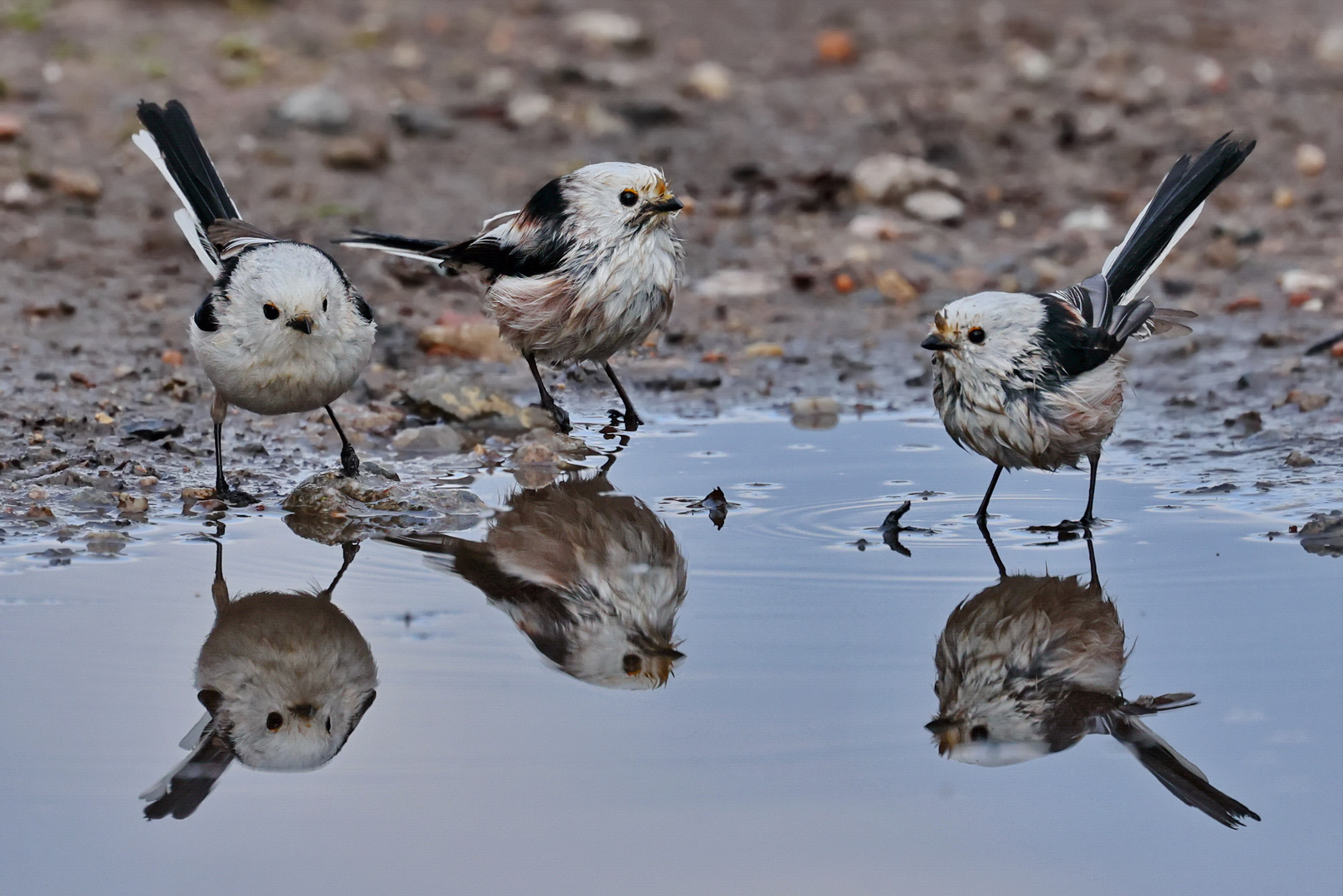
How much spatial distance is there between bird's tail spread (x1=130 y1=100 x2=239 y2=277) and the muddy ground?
2.52 ft

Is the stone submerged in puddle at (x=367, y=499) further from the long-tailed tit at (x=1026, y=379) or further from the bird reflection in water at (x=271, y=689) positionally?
the long-tailed tit at (x=1026, y=379)

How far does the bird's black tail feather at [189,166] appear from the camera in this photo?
607cm

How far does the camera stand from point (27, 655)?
375 cm

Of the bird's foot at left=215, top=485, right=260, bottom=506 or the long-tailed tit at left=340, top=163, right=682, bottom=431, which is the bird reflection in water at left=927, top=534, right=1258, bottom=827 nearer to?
the long-tailed tit at left=340, top=163, right=682, bottom=431

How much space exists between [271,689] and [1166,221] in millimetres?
3666

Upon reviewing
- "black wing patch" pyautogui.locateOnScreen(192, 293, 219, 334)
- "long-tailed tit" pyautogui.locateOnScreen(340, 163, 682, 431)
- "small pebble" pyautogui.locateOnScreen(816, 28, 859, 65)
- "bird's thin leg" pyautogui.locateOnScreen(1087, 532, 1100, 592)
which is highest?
"small pebble" pyautogui.locateOnScreen(816, 28, 859, 65)

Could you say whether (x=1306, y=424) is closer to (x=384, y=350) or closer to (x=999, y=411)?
(x=999, y=411)

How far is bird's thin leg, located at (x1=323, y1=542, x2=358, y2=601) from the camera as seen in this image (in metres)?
4.31

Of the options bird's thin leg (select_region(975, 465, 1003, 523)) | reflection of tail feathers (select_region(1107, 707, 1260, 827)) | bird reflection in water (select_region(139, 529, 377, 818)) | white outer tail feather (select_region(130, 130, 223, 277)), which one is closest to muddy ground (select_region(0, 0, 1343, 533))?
white outer tail feather (select_region(130, 130, 223, 277))

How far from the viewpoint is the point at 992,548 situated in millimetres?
4688

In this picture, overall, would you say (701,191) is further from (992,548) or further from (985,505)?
(992,548)

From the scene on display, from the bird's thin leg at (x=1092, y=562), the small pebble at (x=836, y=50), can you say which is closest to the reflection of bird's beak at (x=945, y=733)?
the bird's thin leg at (x=1092, y=562)

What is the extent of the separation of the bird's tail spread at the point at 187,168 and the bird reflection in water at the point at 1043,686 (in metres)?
3.41

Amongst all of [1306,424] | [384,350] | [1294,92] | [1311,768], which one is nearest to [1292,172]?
[1294,92]
